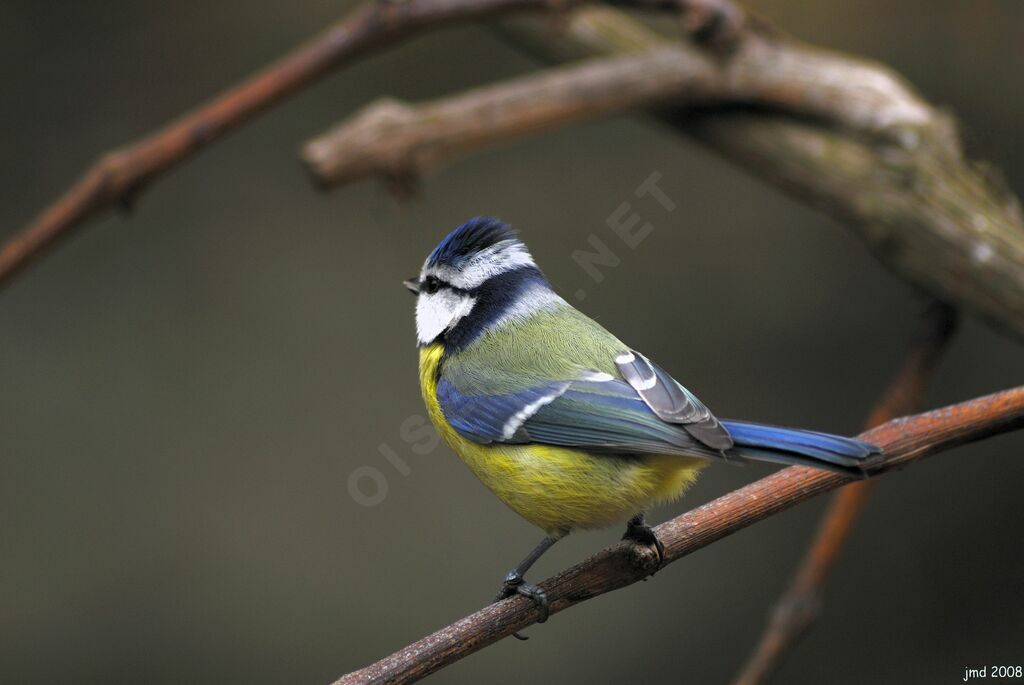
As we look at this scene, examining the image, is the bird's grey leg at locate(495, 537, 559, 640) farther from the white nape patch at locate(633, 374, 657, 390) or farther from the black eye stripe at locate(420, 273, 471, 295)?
the black eye stripe at locate(420, 273, 471, 295)

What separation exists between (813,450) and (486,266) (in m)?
0.58

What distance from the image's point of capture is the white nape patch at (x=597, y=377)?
1.46 m

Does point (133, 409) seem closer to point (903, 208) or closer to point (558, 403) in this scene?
point (558, 403)

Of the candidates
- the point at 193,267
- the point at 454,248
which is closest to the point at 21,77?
the point at 193,267

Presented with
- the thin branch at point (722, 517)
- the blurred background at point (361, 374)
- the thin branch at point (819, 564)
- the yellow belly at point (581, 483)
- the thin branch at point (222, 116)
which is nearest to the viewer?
the thin branch at point (722, 517)

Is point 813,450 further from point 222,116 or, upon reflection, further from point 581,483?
point 222,116

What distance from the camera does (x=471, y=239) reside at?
1.49 m

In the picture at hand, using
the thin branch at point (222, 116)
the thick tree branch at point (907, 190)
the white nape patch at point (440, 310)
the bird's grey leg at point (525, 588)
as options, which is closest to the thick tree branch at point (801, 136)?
the thick tree branch at point (907, 190)

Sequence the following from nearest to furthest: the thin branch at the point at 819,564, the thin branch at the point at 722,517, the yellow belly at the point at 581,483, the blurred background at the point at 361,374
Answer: the thin branch at the point at 722,517, the yellow belly at the point at 581,483, the thin branch at the point at 819,564, the blurred background at the point at 361,374

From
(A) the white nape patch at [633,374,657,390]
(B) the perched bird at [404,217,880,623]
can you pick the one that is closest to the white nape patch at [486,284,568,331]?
(B) the perched bird at [404,217,880,623]

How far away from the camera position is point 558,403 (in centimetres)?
145

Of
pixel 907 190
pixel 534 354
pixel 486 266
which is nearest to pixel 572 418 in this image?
pixel 534 354

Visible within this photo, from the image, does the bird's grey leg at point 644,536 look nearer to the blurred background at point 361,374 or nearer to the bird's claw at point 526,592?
the bird's claw at point 526,592

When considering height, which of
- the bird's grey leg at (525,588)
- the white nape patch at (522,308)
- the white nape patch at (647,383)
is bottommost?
the bird's grey leg at (525,588)
